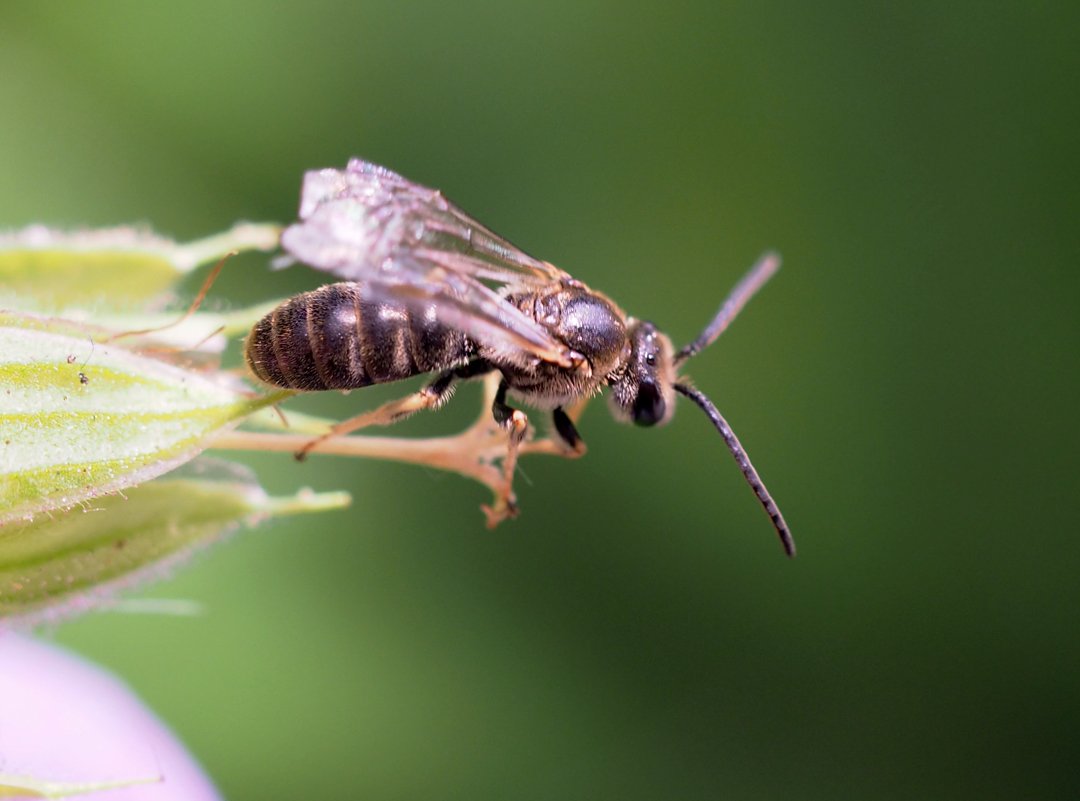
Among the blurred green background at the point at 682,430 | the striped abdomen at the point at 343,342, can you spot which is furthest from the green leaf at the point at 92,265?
the blurred green background at the point at 682,430

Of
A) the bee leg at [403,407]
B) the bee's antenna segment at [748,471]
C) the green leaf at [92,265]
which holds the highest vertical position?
the green leaf at [92,265]

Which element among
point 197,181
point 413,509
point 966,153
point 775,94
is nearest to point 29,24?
point 197,181

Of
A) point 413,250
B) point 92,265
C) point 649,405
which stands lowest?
point 649,405

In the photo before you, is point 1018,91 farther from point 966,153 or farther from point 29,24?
point 29,24

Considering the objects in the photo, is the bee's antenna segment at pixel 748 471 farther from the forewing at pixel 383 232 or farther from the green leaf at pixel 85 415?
the green leaf at pixel 85 415

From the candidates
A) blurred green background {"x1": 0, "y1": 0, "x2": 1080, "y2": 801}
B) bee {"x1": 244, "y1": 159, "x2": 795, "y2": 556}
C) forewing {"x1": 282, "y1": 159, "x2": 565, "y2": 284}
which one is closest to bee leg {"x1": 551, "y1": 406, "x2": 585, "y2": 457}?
bee {"x1": 244, "y1": 159, "x2": 795, "y2": 556}

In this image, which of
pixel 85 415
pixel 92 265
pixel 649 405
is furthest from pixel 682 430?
pixel 85 415

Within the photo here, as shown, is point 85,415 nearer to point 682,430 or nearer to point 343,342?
point 343,342
